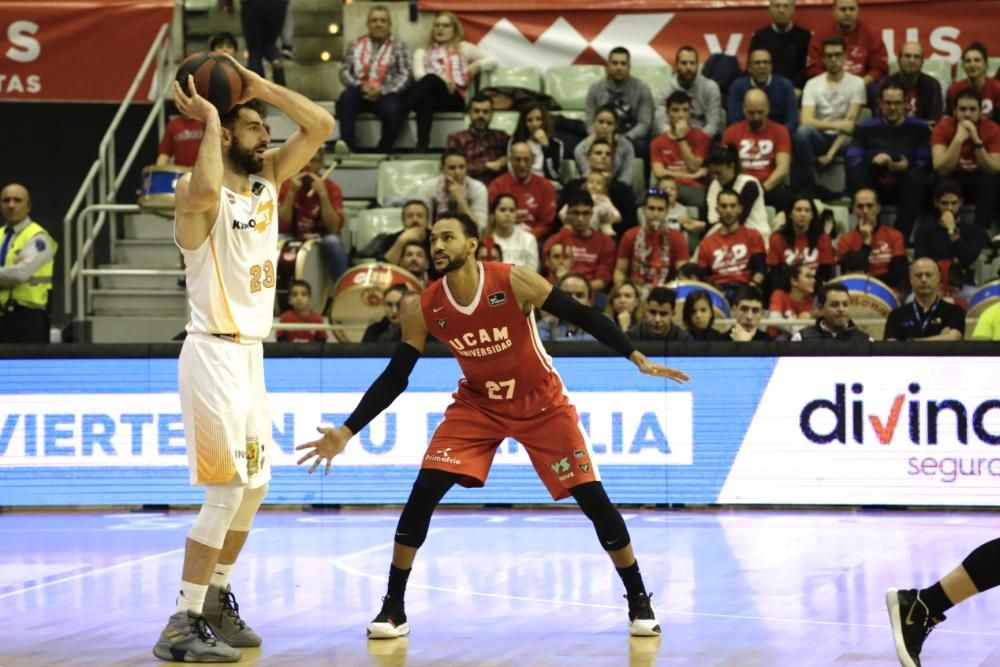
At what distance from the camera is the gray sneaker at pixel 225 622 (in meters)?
7.01

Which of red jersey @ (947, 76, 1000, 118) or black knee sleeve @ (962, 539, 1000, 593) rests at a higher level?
red jersey @ (947, 76, 1000, 118)

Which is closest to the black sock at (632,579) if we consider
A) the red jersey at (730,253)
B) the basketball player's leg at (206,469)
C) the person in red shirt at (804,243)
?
the basketball player's leg at (206,469)

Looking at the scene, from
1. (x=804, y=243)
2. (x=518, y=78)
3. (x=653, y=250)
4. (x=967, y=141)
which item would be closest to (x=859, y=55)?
(x=967, y=141)

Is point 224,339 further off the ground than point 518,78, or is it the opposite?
point 518,78

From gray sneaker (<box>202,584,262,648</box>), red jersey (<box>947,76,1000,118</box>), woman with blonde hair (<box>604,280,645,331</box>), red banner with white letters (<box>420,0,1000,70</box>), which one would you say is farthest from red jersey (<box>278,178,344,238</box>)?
gray sneaker (<box>202,584,262,648</box>)

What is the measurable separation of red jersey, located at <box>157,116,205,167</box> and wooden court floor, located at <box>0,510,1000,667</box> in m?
4.41

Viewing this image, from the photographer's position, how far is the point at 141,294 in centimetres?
1562

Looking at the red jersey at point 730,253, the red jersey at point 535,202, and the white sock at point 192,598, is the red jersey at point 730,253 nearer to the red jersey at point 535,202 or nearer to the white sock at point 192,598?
the red jersey at point 535,202

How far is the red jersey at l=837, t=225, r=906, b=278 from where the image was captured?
1420cm

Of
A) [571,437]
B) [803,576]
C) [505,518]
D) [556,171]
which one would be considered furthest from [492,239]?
[571,437]

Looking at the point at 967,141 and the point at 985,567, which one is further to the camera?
the point at 967,141

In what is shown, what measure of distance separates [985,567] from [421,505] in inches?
99.0

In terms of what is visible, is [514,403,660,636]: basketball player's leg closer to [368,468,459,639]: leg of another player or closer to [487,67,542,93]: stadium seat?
[368,468,459,639]: leg of another player

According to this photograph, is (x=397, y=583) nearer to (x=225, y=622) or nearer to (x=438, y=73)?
(x=225, y=622)
